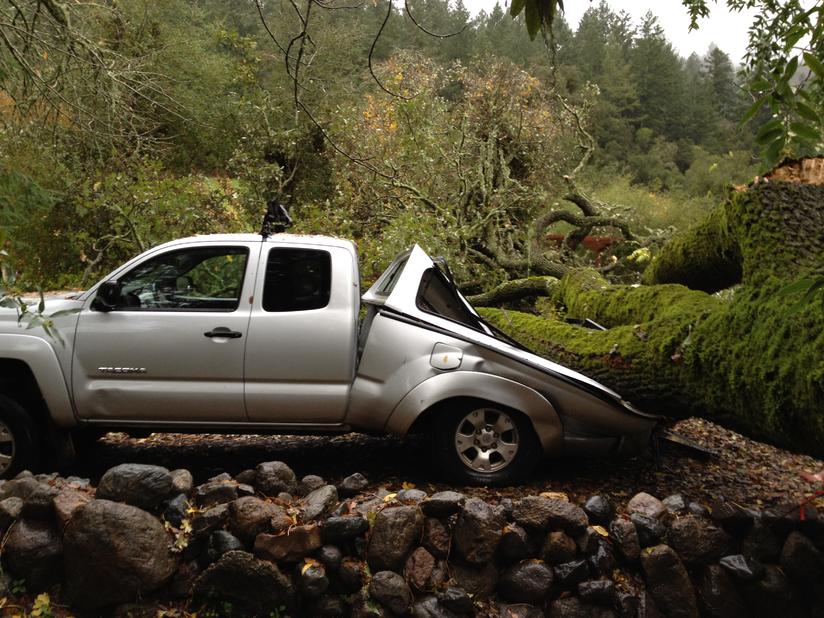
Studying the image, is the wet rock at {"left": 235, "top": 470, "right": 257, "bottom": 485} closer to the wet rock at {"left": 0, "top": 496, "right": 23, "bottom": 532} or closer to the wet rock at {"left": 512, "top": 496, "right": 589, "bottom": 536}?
the wet rock at {"left": 0, "top": 496, "right": 23, "bottom": 532}

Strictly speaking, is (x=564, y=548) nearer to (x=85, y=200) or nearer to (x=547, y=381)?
(x=547, y=381)

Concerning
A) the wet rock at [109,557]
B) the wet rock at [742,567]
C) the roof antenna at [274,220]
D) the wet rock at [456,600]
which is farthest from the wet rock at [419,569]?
the roof antenna at [274,220]

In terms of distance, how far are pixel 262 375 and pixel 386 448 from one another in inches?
59.2

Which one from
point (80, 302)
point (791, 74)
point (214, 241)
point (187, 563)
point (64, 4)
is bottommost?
point (187, 563)

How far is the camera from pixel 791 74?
77.4 inches

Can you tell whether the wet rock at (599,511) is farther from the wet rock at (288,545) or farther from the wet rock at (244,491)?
the wet rock at (244,491)

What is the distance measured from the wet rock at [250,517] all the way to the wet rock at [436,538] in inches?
30.4

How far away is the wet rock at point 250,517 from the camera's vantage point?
13.0 feet

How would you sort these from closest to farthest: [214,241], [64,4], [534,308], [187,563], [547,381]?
[187,563] → [547,381] → [214,241] → [64,4] → [534,308]

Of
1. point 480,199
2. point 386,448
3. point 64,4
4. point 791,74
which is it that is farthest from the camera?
point 480,199

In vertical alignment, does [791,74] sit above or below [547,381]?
above

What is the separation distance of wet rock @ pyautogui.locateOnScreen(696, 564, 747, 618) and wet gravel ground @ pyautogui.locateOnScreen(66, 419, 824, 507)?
2.99 feet

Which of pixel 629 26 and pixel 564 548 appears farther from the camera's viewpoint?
pixel 629 26

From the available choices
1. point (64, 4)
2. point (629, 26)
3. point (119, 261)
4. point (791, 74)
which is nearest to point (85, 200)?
point (119, 261)
